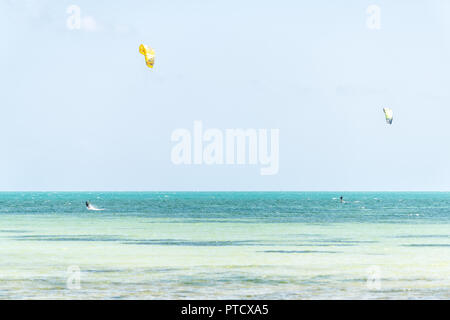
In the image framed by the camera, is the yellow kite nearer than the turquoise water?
No

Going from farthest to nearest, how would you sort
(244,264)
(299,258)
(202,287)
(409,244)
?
(409,244)
(299,258)
(244,264)
(202,287)

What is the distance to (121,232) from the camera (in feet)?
179

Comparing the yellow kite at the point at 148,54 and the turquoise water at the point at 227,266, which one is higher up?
the yellow kite at the point at 148,54

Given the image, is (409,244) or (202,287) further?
(409,244)

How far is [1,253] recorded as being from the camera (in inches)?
1428

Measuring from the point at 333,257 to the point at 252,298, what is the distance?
12699 millimetres

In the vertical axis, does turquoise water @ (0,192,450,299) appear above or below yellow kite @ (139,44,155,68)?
below

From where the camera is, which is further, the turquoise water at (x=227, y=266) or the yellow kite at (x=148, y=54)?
the yellow kite at (x=148, y=54)

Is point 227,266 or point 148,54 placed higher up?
point 148,54

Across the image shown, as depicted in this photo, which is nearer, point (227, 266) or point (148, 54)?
point (227, 266)
